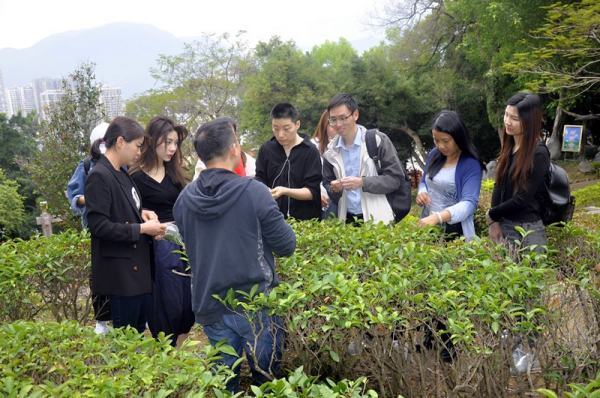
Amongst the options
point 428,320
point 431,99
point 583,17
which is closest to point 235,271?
point 428,320

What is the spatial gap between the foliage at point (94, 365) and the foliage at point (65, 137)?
10.3 m

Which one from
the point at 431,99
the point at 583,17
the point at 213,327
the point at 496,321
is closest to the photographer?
the point at 496,321

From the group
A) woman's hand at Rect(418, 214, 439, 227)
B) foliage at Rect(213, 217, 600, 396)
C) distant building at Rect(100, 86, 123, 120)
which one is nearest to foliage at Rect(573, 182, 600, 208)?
woman's hand at Rect(418, 214, 439, 227)

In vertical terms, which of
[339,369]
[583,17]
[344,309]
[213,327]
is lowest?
[339,369]

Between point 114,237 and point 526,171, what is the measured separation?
242cm

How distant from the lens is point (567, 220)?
351cm

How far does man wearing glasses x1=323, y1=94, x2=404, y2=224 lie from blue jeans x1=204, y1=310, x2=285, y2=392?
1.55 m

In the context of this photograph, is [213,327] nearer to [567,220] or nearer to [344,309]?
[344,309]

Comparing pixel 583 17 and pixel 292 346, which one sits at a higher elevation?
pixel 583 17

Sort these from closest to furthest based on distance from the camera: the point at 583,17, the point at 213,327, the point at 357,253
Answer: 1. the point at 213,327
2. the point at 357,253
3. the point at 583,17

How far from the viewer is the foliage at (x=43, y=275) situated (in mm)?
3518

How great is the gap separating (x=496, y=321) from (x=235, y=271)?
44.2 inches

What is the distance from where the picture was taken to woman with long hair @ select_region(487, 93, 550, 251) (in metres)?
3.38

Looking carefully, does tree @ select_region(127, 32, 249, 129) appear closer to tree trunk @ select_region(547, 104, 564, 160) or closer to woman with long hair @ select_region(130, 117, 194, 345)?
tree trunk @ select_region(547, 104, 564, 160)
